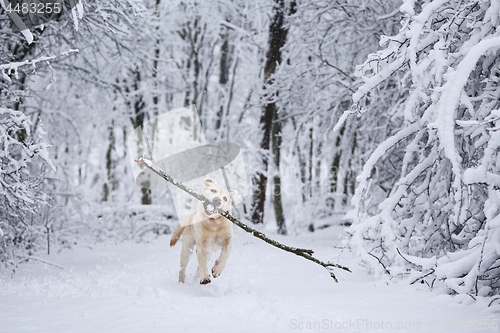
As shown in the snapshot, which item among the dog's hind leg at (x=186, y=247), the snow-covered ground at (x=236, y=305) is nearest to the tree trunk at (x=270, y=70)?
the snow-covered ground at (x=236, y=305)

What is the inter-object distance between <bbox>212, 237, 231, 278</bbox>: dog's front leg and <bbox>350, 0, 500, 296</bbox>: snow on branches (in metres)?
1.39

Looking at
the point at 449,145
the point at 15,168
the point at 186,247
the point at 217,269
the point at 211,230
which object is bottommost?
the point at 186,247

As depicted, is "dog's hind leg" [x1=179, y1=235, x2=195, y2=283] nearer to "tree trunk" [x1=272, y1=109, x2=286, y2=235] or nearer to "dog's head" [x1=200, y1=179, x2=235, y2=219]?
"dog's head" [x1=200, y1=179, x2=235, y2=219]

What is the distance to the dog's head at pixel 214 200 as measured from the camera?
14.0 feet

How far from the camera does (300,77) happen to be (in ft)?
33.3

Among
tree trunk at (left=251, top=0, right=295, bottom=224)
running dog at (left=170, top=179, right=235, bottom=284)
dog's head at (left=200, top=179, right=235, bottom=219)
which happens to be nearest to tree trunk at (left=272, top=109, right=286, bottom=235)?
tree trunk at (left=251, top=0, right=295, bottom=224)

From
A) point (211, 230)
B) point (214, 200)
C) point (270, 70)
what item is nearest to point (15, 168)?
point (211, 230)

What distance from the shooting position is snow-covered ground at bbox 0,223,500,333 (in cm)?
303

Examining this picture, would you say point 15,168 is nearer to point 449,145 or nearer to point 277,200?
point 449,145

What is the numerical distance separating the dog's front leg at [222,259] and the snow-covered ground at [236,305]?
29 cm

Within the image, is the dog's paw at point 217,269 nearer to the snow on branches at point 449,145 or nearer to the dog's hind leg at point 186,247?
the dog's hind leg at point 186,247

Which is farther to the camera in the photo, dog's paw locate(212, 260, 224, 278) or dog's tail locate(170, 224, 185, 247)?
dog's tail locate(170, 224, 185, 247)

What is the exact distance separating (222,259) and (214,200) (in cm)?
81

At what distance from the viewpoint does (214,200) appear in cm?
424
